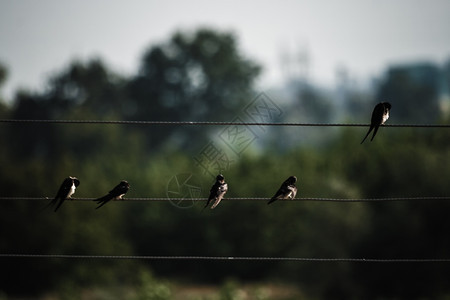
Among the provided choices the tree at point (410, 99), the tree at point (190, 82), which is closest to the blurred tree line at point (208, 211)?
the tree at point (190, 82)

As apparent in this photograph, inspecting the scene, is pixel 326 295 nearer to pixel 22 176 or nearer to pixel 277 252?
pixel 277 252

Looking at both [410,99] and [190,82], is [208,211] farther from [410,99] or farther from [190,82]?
[410,99]

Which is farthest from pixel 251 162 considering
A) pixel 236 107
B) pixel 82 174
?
pixel 236 107

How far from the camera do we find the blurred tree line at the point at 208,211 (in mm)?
51656

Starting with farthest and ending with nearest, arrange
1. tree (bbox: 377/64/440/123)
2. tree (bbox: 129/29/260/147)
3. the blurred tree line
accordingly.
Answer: tree (bbox: 377/64/440/123) → tree (bbox: 129/29/260/147) → the blurred tree line

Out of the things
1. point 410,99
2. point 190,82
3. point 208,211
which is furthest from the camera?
point 410,99

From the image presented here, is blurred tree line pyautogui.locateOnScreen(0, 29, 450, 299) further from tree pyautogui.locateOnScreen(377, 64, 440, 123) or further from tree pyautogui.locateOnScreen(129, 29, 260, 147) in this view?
tree pyautogui.locateOnScreen(377, 64, 440, 123)

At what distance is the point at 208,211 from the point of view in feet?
226

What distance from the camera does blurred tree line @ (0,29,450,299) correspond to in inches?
2034

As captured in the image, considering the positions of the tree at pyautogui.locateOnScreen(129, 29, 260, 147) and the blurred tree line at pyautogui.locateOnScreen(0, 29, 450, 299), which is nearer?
the blurred tree line at pyautogui.locateOnScreen(0, 29, 450, 299)

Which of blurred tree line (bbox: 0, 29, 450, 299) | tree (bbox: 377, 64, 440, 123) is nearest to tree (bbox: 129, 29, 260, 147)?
A: blurred tree line (bbox: 0, 29, 450, 299)

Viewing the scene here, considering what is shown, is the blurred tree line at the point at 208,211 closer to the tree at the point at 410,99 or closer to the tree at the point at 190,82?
the tree at the point at 190,82

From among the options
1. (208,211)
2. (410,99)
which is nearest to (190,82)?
(410,99)

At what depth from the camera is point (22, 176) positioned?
212ft
